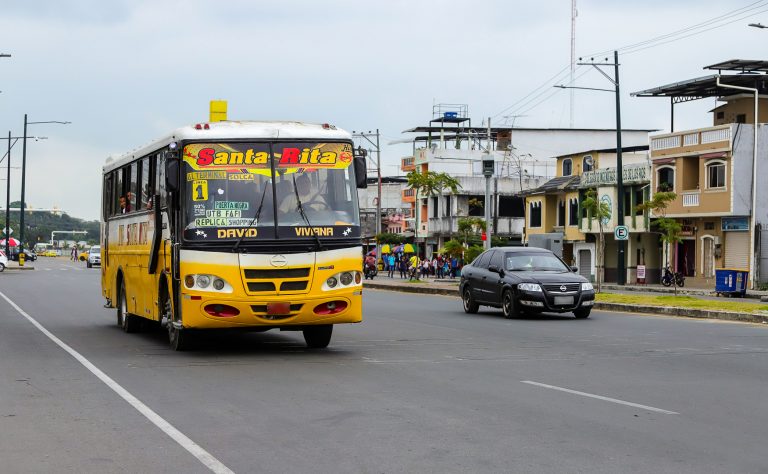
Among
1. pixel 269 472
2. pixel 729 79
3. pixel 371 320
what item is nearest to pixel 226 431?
pixel 269 472

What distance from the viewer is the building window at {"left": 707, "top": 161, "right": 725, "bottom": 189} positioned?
57094 mm

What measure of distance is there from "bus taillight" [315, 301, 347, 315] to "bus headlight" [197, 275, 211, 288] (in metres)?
1.49

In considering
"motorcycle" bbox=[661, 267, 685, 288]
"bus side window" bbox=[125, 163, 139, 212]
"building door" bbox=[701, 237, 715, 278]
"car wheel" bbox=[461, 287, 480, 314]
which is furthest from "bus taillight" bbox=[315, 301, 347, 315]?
"building door" bbox=[701, 237, 715, 278]

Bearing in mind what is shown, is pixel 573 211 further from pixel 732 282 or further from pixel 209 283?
pixel 209 283

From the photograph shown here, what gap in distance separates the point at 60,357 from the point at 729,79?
48.1 meters

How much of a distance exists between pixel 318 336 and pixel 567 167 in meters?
64.3

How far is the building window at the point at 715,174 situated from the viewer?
5709cm

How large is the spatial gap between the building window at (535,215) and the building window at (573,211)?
14.6ft

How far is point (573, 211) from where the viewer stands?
7588 cm

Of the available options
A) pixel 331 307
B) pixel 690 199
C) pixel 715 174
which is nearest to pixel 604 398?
pixel 331 307

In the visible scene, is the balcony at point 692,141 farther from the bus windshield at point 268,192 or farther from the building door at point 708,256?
the bus windshield at point 268,192

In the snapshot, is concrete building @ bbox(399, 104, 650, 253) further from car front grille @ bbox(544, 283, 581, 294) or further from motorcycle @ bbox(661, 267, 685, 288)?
car front grille @ bbox(544, 283, 581, 294)

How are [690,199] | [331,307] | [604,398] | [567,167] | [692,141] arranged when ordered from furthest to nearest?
[567,167], [690,199], [692,141], [331,307], [604,398]

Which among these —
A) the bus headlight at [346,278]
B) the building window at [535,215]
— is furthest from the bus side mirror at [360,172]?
the building window at [535,215]
